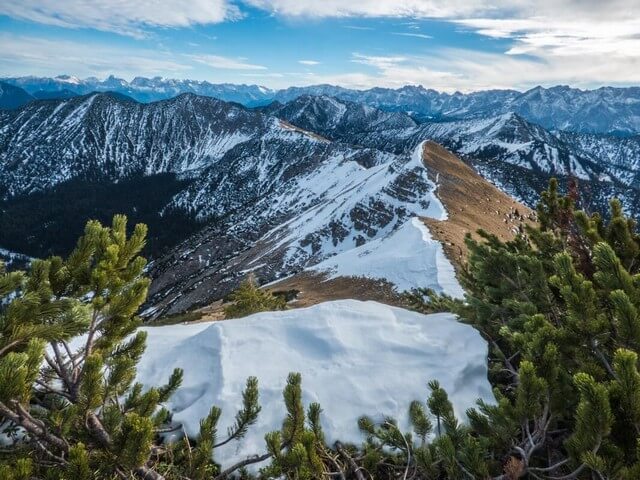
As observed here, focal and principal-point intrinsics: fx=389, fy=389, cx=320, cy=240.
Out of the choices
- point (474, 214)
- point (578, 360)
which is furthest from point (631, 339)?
point (474, 214)

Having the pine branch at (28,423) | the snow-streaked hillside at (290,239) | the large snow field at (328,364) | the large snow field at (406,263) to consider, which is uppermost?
the pine branch at (28,423)

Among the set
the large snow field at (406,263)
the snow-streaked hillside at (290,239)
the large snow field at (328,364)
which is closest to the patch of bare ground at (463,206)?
the large snow field at (406,263)

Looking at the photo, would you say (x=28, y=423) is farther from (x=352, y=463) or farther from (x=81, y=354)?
(x=352, y=463)

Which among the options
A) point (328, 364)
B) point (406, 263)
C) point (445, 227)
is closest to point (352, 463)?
point (328, 364)

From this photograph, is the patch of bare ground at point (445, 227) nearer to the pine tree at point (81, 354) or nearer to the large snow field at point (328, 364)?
the large snow field at point (328, 364)

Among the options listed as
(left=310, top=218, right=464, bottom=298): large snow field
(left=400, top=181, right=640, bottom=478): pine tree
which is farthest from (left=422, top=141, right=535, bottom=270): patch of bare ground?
(left=400, top=181, right=640, bottom=478): pine tree

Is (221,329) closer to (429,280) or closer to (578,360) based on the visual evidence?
(578,360)
